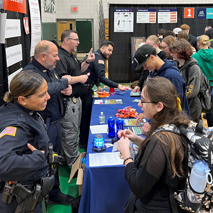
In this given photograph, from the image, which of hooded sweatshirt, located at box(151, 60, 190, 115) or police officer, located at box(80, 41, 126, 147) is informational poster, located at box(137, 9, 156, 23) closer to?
police officer, located at box(80, 41, 126, 147)

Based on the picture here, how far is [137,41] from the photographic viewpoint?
8.66m

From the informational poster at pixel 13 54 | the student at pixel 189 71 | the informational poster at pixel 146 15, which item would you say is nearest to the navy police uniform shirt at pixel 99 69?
the student at pixel 189 71

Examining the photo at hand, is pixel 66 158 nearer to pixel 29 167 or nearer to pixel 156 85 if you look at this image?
pixel 29 167

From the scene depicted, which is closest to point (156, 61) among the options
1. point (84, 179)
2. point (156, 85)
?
point (156, 85)

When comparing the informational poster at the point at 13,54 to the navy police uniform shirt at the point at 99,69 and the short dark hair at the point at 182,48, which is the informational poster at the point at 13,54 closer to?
the navy police uniform shirt at the point at 99,69

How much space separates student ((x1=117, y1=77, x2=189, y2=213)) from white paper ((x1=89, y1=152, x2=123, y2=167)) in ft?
1.83

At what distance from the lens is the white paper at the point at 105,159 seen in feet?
6.77

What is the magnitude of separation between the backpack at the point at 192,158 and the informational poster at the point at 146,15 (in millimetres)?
7847

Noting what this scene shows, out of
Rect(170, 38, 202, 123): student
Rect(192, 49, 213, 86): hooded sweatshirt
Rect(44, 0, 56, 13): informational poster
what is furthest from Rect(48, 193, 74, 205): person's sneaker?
Rect(44, 0, 56, 13): informational poster

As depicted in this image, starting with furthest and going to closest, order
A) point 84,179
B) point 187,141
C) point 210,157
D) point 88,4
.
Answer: point 88,4
point 84,179
point 187,141
point 210,157

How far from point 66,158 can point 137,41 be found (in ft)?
20.4

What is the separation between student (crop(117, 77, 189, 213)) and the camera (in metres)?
1.25

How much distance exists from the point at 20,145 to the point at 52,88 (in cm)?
95

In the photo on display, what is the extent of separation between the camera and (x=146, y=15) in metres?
8.54
